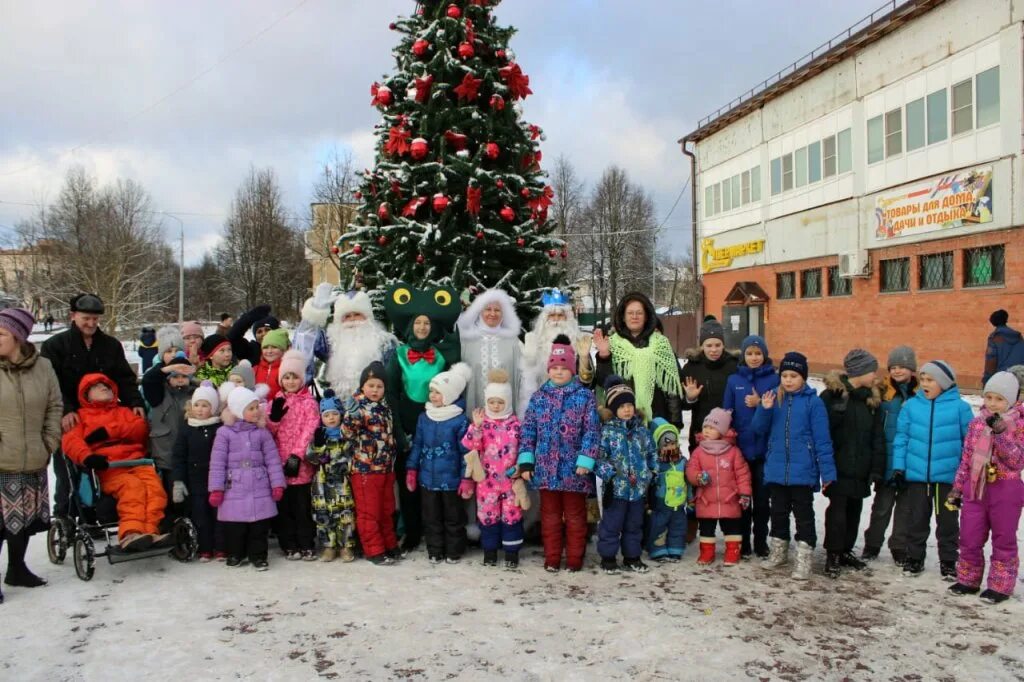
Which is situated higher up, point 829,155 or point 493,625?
point 829,155

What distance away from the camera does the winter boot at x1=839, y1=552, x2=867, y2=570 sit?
559 centimetres

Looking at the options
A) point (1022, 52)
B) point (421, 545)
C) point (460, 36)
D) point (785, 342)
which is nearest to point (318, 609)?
point (421, 545)

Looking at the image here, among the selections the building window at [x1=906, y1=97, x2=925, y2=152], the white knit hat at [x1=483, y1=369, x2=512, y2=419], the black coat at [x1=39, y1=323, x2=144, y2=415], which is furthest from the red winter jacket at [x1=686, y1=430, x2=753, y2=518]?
the building window at [x1=906, y1=97, x2=925, y2=152]

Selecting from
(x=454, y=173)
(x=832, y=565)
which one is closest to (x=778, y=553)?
(x=832, y=565)

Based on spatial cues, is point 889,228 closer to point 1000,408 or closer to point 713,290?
point 713,290

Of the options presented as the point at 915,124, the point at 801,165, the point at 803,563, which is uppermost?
the point at 801,165

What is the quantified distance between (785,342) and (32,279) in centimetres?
2911

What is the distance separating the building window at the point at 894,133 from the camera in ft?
64.4

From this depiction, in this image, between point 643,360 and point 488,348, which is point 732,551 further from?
point 488,348

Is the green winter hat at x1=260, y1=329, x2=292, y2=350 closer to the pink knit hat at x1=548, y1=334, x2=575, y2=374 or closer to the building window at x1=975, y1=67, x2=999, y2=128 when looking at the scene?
the pink knit hat at x1=548, y1=334, x2=575, y2=374

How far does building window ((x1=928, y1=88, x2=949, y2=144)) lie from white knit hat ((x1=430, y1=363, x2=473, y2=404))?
1736 centimetres

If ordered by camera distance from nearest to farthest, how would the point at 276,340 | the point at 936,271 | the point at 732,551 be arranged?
1. the point at 732,551
2. the point at 276,340
3. the point at 936,271

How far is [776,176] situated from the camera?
2591 centimetres

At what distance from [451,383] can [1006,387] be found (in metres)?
3.97
